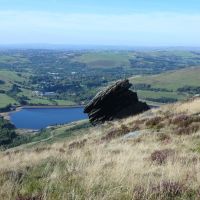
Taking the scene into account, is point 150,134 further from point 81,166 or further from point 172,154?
point 81,166

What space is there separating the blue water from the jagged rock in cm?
12463

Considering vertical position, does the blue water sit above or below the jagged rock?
below

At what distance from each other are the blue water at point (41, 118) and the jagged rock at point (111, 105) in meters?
125

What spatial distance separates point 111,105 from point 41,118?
492ft

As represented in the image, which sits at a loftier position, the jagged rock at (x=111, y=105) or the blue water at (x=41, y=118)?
the jagged rock at (x=111, y=105)

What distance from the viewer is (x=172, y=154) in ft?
40.1

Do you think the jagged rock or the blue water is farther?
the blue water

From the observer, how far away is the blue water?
168m

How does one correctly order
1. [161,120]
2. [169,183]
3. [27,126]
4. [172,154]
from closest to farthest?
[169,183] → [172,154] → [161,120] → [27,126]

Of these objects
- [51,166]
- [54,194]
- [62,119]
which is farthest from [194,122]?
[62,119]

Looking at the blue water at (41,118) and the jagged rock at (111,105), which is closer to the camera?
the jagged rock at (111,105)

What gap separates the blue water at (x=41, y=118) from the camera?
16812 cm

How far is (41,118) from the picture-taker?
18475 centimetres

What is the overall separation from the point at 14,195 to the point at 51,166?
160 inches
